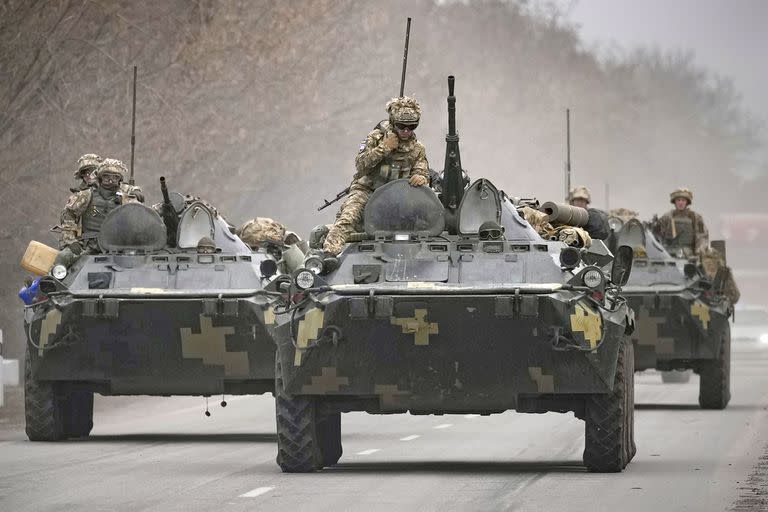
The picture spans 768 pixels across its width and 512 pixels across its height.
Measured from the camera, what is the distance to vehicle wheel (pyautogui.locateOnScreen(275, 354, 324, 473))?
1870 centimetres

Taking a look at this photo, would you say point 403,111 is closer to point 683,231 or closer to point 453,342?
point 453,342

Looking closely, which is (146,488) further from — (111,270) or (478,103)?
(478,103)

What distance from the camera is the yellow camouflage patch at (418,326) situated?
1831 cm

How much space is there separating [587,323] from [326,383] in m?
1.96

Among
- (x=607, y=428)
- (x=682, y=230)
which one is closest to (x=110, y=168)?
(x=607, y=428)

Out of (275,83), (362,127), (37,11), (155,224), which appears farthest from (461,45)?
(155,224)

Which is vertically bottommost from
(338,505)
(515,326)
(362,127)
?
(338,505)

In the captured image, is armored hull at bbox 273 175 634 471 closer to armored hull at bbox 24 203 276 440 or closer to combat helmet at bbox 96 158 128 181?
armored hull at bbox 24 203 276 440

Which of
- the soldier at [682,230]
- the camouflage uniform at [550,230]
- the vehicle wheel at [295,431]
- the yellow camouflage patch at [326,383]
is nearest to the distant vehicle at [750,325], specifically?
the soldier at [682,230]

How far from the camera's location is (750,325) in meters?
50.9

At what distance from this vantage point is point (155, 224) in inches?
958

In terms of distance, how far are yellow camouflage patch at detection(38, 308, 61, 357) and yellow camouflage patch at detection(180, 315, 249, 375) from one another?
1142mm

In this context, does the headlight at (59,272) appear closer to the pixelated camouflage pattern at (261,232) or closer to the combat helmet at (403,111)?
the pixelated camouflage pattern at (261,232)

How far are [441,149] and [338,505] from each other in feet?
181
